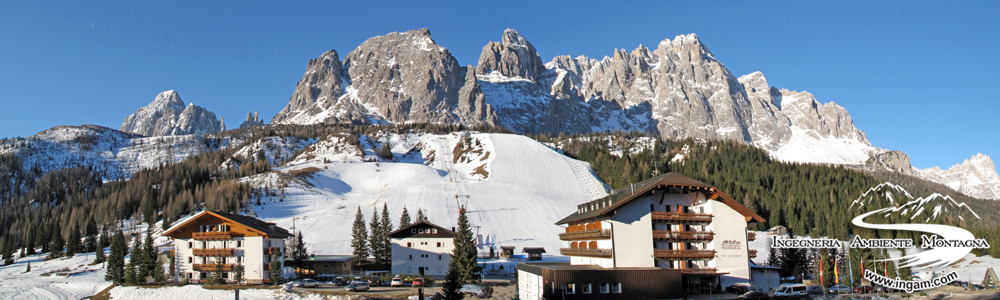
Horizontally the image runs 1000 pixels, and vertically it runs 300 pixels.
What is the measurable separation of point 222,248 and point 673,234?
50.2m

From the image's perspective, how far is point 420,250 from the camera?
78.7 meters

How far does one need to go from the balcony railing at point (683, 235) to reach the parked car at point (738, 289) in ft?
15.3

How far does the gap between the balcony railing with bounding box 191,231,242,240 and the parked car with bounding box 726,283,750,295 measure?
175 feet

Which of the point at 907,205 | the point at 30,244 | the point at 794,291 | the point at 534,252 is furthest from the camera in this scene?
the point at 30,244

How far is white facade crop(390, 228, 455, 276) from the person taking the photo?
7831 cm

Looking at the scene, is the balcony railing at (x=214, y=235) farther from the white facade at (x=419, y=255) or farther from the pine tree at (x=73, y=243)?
the pine tree at (x=73, y=243)

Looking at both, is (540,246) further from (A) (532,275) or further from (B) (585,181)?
(B) (585,181)

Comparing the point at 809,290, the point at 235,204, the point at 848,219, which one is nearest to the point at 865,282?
the point at 809,290

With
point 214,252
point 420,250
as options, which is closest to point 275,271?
point 214,252

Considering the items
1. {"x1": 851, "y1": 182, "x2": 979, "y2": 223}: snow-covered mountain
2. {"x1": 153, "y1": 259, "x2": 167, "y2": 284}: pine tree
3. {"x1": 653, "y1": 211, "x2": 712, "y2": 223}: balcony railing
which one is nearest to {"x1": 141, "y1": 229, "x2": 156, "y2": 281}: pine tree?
{"x1": 153, "y1": 259, "x2": 167, "y2": 284}: pine tree

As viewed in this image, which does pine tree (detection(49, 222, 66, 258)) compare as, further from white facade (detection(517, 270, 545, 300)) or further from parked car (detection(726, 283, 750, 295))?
parked car (detection(726, 283, 750, 295))

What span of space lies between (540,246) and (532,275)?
188ft

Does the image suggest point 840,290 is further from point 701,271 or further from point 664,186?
point 664,186

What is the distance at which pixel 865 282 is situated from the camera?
58031 millimetres
